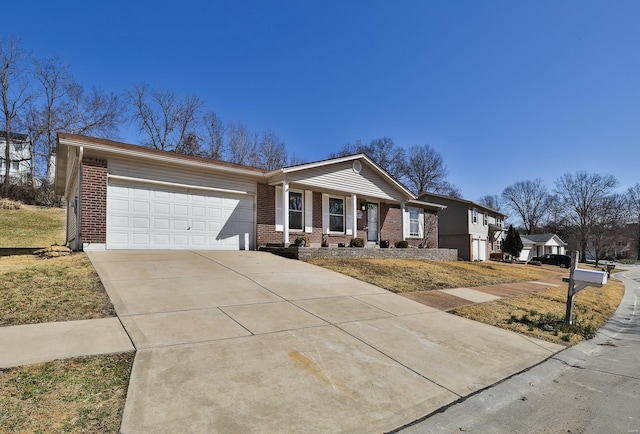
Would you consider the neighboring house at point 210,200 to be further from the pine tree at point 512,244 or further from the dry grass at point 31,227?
the pine tree at point 512,244

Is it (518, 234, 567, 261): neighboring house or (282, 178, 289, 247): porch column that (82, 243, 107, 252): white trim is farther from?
(518, 234, 567, 261): neighboring house

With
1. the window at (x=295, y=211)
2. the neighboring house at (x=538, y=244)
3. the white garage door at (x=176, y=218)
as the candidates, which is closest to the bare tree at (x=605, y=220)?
the neighboring house at (x=538, y=244)

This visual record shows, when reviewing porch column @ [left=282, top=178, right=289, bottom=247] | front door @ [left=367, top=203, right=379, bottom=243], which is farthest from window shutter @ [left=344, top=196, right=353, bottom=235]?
porch column @ [left=282, top=178, right=289, bottom=247]

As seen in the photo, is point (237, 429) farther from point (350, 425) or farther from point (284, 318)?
point (284, 318)

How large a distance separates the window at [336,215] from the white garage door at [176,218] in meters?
4.00

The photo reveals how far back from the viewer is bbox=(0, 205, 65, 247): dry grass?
19.6 m

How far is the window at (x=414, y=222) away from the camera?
2192 cm

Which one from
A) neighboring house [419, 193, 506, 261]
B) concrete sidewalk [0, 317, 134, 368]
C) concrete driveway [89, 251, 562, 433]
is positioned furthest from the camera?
neighboring house [419, 193, 506, 261]

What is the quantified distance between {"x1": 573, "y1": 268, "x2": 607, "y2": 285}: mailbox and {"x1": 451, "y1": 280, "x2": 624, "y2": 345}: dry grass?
0.93 metres

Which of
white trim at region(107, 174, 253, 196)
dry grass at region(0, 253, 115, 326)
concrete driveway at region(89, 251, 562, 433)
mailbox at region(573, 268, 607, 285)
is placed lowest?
concrete driveway at region(89, 251, 562, 433)

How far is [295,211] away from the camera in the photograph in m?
15.7

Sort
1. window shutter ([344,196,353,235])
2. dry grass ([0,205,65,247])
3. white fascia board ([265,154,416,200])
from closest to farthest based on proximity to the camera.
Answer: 1. white fascia board ([265,154,416,200])
2. window shutter ([344,196,353,235])
3. dry grass ([0,205,65,247])

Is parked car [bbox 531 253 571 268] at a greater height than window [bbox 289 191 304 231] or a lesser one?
lesser

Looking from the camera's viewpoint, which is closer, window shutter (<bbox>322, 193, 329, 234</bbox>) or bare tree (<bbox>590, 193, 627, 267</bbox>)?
window shutter (<bbox>322, 193, 329, 234</bbox>)
